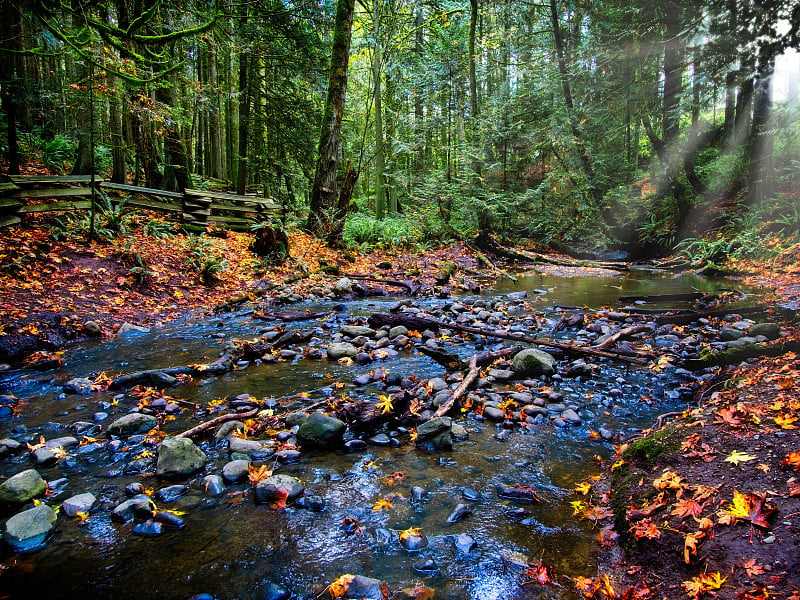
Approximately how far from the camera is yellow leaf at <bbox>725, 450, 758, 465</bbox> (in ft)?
7.63

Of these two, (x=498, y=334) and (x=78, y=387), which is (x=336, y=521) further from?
(x=498, y=334)

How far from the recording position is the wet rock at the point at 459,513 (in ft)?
8.26

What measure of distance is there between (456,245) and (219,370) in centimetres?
1277

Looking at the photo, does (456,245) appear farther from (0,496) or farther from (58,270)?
(0,496)

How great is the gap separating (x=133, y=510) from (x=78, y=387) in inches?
102

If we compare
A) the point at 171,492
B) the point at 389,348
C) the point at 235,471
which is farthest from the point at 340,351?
the point at 171,492

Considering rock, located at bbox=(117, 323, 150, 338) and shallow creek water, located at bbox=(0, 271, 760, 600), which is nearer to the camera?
shallow creek water, located at bbox=(0, 271, 760, 600)

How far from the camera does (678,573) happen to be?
73.3 inches

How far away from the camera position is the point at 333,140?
525 inches

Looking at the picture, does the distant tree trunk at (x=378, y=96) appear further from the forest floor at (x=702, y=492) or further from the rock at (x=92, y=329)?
the forest floor at (x=702, y=492)

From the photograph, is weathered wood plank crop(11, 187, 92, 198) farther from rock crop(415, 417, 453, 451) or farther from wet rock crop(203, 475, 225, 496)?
rock crop(415, 417, 453, 451)

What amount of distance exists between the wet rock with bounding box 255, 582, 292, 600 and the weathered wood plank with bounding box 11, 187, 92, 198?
9.52m

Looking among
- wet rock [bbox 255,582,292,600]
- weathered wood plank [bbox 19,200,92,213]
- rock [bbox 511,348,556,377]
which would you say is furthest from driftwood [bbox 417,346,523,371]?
weathered wood plank [bbox 19,200,92,213]

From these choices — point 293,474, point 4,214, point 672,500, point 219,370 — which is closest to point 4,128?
point 4,214
